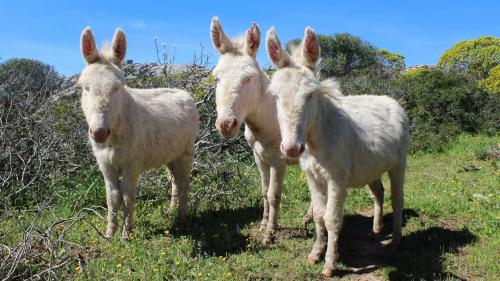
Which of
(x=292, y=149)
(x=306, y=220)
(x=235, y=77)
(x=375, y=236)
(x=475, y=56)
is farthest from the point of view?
(x=475, y=56)

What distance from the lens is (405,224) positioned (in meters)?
6.45

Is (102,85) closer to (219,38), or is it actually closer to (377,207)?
(219,38)

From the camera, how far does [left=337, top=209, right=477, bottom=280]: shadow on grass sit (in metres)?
5.00

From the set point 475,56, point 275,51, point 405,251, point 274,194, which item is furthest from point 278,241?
point 475,56

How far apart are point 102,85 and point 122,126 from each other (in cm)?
62

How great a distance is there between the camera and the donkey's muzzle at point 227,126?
5004 mm

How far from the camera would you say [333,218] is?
484 centimetres

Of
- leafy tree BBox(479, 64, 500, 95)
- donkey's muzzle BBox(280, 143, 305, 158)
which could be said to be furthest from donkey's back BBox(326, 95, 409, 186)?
leafy tree BBox(479, 64, 500, 95)

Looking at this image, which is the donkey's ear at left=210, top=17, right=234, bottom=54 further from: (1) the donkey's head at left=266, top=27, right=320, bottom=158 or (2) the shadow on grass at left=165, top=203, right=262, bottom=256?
(2) the shadow on grass at left=165, top=203, right=262, bottom=256

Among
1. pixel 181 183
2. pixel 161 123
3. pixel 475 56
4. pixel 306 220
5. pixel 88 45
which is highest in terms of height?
pixel 475 56

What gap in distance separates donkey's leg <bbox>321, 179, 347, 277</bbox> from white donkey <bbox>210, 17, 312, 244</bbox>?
1.17 meters

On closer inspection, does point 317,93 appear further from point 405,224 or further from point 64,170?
point 64,170

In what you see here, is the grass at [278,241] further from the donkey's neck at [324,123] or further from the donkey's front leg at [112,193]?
the donkey's neck at [324,123]

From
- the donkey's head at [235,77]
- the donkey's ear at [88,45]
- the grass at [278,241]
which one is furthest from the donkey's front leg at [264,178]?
the donkey's ear at [88,45]
